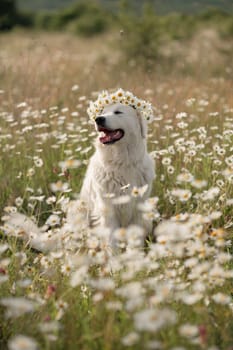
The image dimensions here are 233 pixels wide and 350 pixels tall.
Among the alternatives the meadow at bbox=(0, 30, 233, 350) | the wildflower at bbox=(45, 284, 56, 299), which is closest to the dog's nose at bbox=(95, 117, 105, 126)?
the meadow at bbox=(0, 30, 233, 350)

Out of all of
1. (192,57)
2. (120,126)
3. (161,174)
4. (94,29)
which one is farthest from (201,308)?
(94,29)

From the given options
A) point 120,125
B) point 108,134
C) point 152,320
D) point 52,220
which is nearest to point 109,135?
point 108,134

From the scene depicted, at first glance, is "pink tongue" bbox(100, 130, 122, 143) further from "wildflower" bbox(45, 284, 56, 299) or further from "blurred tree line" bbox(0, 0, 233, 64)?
"wildflower" bbox(45, 284, 56, 299)

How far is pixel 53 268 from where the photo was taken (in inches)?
106

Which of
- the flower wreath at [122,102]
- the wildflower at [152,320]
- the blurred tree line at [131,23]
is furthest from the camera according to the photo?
the blurred tree line at [131,23]

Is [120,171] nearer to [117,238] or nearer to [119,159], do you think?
[119,159]

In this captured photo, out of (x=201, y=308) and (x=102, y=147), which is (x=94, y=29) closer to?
(x=102, y=147)

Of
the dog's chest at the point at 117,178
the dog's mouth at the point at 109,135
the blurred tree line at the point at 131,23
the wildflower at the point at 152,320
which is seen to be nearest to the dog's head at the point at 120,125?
the dog's mouth at the point at 109,135

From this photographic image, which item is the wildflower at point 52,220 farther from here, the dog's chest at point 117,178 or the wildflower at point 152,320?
the dog's chest at point 117,178

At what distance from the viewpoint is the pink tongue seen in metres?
3.92

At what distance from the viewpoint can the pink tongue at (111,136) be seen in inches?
154

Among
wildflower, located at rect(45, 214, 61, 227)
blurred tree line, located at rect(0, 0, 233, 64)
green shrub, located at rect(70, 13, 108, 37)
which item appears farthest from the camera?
green shrub, located at rect(70, 13, 108, 37)

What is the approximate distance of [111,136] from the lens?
3.95 m

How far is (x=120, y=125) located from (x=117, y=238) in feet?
2.89
